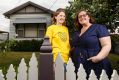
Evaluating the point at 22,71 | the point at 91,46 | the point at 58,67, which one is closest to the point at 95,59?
the point at 91,46

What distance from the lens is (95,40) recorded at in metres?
4.93

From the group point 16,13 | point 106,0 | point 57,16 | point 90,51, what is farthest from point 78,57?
point 16,13

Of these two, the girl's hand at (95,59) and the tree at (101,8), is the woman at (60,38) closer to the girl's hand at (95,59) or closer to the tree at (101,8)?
the girl's hand at (95,59)

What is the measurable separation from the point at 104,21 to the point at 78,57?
10171 mm

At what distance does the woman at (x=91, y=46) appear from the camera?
16.1ft

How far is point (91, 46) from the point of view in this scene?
16.2 feet

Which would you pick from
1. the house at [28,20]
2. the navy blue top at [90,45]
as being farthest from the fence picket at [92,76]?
the house at [28,20]

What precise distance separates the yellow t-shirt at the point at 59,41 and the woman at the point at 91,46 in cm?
15

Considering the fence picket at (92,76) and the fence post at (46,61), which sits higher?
the fence post at (46,61)

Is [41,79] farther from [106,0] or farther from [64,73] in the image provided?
[106,0]

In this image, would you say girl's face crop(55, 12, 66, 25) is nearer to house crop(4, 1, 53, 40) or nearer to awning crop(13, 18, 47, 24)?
house crop(4, 1, 53, 40)

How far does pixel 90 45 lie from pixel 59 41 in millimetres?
475

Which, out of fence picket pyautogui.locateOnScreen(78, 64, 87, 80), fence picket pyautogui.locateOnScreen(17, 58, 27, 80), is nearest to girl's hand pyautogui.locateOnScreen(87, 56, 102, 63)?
fence picket pyautogui.locateOnScreen(78, 64, 87, 80)

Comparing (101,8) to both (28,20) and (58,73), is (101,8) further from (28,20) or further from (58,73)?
(28,20)
